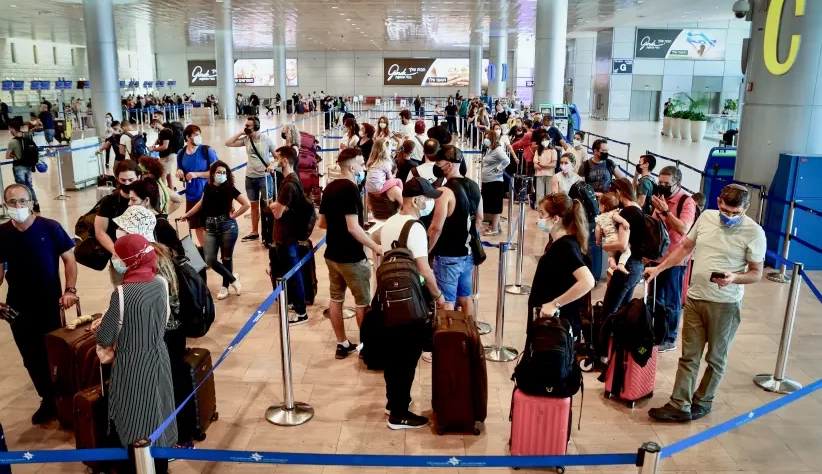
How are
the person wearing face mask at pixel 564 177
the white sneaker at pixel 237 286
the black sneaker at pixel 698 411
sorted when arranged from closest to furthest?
the black sneaker at pixel 698 411 < the white sneaker at pixel 237 286 < the person wearing face mask at pixel 564 177

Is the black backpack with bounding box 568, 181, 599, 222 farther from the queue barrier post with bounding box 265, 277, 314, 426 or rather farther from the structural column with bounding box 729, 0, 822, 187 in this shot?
the structural column with bounding box 729, 0, 822, 187

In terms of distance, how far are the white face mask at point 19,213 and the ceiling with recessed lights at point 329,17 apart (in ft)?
66.4

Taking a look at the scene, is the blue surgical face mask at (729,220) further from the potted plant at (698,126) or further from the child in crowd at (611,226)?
the potted plant at (698,126)

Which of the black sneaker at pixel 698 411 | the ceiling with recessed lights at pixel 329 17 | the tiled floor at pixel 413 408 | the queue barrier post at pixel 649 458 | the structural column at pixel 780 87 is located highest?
the ceiling with recessed lights at pixel 329 17

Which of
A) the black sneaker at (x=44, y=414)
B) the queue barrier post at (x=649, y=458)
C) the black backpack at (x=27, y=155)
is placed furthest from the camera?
the black backpack at (x=27, y=155)

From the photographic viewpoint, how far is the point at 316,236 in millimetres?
10094

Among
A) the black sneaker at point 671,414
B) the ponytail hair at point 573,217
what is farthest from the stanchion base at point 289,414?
the black sneaker at point 671,414

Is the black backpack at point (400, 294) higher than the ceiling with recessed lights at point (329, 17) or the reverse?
the reverse

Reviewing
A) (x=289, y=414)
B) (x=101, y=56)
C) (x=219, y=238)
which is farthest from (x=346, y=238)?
(x=101, y=56)

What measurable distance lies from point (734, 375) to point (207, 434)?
4352mm

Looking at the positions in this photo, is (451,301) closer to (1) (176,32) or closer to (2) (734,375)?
(2) (734,375)

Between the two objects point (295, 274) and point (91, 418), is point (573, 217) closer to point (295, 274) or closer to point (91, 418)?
point (91, 418)

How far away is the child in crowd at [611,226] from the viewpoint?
212 inches

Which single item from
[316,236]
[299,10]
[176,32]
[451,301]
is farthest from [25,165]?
[176,32]
